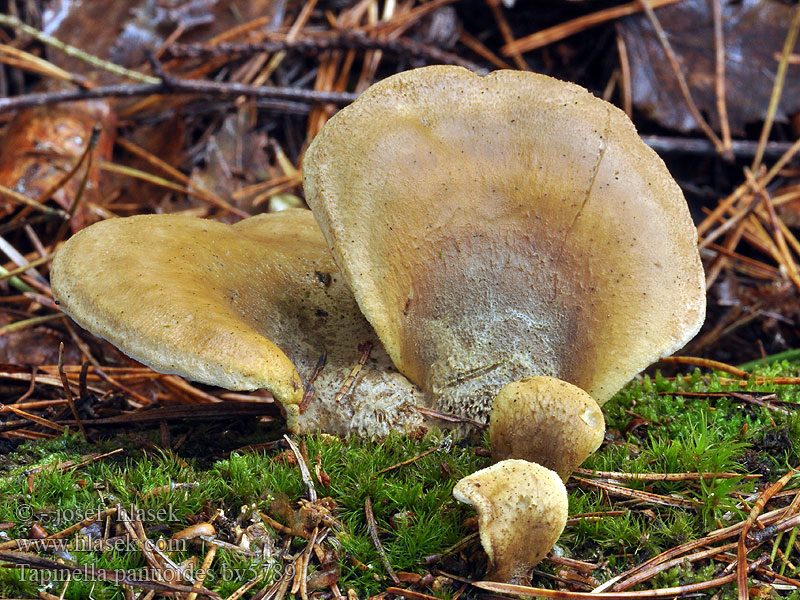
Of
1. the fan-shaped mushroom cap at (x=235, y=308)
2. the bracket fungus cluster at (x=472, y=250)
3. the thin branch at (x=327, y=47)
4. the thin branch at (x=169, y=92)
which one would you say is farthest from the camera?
the thin branch at (x=327, y=47)

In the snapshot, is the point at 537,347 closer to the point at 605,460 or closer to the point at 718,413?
the point at 605,460

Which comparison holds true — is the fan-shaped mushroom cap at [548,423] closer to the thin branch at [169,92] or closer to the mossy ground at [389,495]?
the mossy ground at [389,495]

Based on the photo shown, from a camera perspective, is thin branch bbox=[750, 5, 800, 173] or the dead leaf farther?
the dead leaf

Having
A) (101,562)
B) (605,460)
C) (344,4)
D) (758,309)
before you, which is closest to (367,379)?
(605,460)

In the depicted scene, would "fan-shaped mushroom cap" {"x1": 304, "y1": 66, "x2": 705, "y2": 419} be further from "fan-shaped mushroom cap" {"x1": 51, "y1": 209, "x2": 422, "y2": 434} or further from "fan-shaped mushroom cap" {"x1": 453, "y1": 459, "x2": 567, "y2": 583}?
"fan-shaped mushroom cap" {"x1": 453, "y1": 459, "x2": 567, "y2": 583}

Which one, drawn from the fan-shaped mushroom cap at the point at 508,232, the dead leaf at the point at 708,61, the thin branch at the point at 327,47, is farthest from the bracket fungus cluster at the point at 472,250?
the dead leaf at the point at 708,61

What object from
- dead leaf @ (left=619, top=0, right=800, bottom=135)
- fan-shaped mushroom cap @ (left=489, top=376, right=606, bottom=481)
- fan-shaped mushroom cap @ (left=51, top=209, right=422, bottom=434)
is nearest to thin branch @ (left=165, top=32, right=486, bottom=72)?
dead leaf @ (left=619, top=0, right=800, bottom=135)
